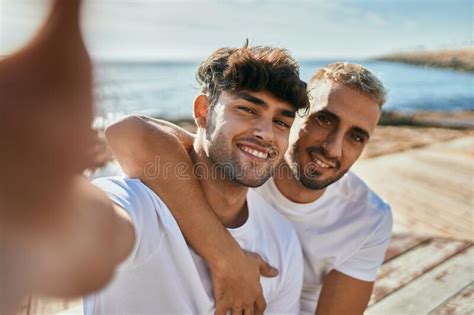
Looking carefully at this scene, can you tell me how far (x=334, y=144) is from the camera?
1983 millimetres

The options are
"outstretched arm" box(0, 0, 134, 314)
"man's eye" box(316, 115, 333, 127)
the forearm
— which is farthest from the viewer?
"man's eye" box(316, 115, 333, 127)

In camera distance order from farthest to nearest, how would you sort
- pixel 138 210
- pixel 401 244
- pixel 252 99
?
pixel 401 244, pixel 252 99, pixel 138 210

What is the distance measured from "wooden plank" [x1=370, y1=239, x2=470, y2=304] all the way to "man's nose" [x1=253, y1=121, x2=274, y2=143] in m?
1.10

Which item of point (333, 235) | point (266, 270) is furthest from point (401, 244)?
point (266, 270)

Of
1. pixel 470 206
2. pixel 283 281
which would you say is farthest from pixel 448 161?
pixel 283 281

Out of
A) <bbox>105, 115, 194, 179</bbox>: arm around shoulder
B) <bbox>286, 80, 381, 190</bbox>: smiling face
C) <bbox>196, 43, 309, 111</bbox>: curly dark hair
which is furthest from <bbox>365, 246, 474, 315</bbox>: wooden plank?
<bbox>105, 115, 194, 179</bbox>: arm around shoulder

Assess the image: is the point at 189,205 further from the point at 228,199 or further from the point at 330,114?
the point at 330,114

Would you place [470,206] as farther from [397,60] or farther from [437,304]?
[397,60]

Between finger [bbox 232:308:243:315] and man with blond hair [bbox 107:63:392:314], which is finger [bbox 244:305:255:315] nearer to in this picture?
finger [bbox 232:308:243:315]

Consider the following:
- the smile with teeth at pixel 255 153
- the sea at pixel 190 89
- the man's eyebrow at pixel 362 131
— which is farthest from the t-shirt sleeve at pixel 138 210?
the sea at pixel 190 89

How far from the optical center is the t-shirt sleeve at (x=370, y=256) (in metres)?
2.03

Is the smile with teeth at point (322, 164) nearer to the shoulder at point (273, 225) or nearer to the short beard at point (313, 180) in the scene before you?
the short beard at point (313, 180)

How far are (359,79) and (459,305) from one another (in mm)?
1116

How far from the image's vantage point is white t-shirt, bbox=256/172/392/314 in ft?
6.64
